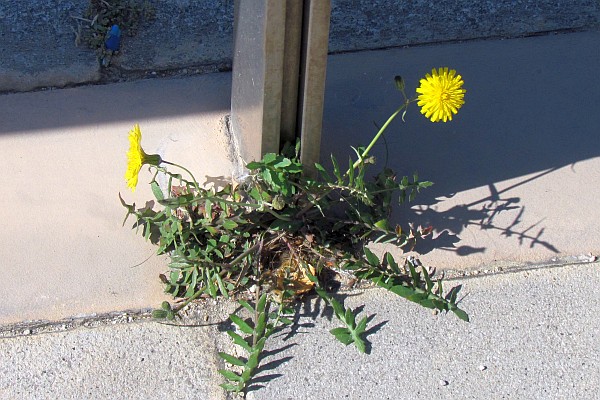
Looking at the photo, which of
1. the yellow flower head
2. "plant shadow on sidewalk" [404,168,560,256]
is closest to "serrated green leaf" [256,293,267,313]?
"plant shadow on sidewalk" [404,168,560,256]

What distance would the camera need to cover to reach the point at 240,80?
2400 mm

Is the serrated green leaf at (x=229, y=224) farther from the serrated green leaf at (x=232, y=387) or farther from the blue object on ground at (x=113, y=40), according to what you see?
the blue object on ground at (x=113, y=40)

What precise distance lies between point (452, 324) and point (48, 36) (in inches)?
71.2

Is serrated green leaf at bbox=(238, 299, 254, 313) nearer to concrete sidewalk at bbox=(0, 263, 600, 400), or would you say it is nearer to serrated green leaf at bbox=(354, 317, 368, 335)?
concrete sidewalk at bbox=(0, 263, 600, 400)

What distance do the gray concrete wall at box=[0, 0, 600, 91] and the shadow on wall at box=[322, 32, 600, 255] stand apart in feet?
0.31

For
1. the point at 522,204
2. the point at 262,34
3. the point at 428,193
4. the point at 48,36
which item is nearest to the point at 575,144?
the point at 522,204

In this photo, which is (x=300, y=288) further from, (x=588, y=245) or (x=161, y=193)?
(x=588, y=245)

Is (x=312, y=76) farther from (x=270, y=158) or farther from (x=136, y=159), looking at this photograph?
(x=136, y=159)

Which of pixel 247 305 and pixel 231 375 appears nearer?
pixel 231 375

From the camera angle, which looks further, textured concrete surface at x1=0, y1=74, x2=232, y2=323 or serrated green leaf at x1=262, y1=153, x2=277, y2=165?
textured concrete surface at x1=0, y1=74, x2=232, y2=323

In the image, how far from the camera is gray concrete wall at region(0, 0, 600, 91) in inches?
112

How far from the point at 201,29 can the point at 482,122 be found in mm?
1107

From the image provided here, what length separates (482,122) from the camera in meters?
2.74

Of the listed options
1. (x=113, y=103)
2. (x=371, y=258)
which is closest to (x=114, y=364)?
(x=371, y=258)
